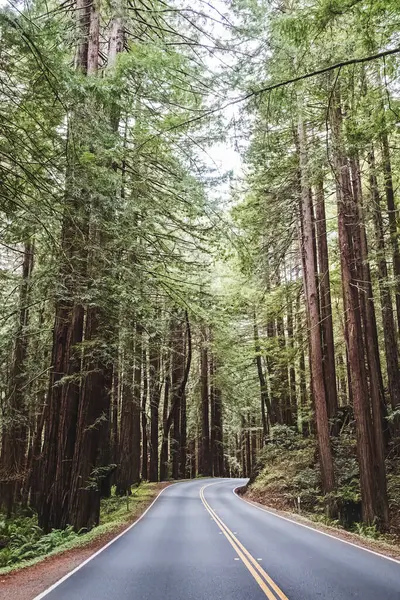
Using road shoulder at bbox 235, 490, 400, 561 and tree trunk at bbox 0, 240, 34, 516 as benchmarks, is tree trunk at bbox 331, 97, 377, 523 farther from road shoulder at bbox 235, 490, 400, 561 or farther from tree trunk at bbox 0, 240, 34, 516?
tree trunk at bbox 0, 240, 34, 516

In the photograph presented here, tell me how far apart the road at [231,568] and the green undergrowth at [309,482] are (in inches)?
→ 96.1

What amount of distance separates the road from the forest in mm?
2896

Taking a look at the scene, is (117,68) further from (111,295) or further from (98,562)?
(98,562)

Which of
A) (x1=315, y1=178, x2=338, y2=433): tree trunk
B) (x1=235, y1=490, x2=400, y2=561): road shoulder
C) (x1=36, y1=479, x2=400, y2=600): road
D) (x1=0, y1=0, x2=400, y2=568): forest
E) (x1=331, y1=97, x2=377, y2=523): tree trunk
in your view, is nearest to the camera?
(x1=36, y1=479, x2=400, y2=600): road

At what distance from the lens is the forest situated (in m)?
7.40

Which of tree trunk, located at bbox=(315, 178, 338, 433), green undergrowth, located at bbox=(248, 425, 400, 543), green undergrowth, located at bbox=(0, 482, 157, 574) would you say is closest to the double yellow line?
green undergrowth, located at bbox=(0, 482, 157, 574)

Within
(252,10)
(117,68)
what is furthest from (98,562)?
(252,10)

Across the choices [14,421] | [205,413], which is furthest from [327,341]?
[205,413]

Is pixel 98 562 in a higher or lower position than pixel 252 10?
lower

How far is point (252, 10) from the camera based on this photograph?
8297 millimetres

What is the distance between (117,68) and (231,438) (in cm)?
5859

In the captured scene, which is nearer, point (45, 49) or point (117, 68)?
point (45, 49)

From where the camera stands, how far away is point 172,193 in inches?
480

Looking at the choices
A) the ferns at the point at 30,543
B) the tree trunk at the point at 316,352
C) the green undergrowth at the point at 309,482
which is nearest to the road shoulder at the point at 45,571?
the ferns at the point at 30,543
